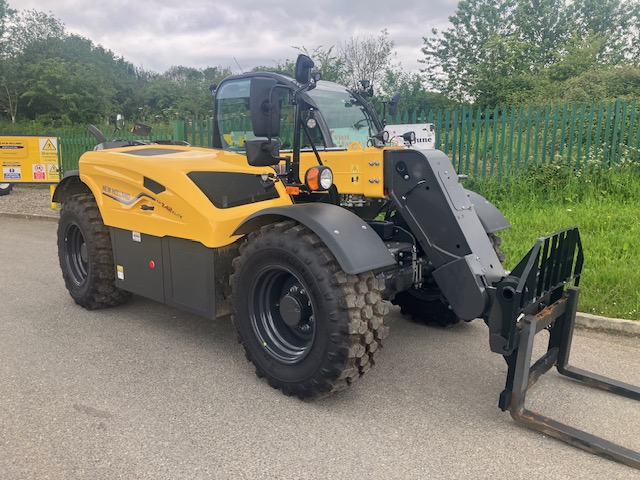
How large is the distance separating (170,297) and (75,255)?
197 cm

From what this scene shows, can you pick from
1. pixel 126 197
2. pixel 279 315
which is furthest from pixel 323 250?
pixel 126 197

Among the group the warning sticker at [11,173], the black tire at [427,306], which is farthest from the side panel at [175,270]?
the warning sticker at [11,173]

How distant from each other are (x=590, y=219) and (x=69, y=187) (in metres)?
6.38

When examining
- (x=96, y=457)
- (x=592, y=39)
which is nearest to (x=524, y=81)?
(x=592, y=39)

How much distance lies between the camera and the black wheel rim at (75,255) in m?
5.57

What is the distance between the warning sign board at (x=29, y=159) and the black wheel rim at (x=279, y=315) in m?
12.7

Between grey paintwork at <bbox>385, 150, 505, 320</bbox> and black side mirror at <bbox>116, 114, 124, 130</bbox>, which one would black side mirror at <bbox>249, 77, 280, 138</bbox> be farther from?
black side mirror at <bbox>116, 114, 124, 130</bbox>

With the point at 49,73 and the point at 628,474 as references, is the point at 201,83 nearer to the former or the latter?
the point at 49,73

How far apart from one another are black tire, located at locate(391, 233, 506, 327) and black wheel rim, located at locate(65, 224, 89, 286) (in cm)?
325

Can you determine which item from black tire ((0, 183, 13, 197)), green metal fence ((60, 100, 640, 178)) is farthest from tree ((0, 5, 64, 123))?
green metal fence ((60, 100, 640, 178))

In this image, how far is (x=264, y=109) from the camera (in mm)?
3494

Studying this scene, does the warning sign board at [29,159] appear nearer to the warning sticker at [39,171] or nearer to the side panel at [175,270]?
the warning sticker at [39,171]

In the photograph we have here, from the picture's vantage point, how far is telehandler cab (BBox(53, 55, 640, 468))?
315 cm

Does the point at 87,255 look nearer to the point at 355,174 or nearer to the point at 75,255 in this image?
the point at 75,255
